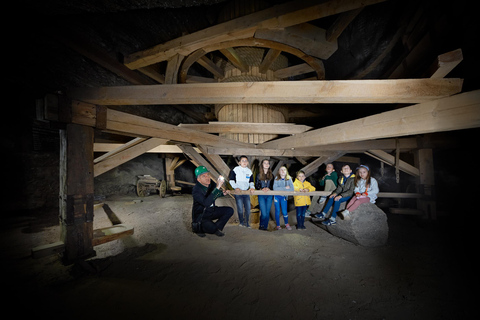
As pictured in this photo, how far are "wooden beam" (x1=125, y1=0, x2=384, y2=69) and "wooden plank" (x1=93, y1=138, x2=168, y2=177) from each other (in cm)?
155

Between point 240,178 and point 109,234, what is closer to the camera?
point 109,234

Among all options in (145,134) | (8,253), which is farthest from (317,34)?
(8,253)

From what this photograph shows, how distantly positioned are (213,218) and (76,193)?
250 cm

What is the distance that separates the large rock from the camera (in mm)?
3648

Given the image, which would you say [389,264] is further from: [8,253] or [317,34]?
[8,253]

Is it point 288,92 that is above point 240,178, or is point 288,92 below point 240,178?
above

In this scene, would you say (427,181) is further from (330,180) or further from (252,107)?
(252,107)

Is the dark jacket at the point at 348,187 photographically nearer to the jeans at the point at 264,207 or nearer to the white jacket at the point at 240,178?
the jeans at the point at 264,207

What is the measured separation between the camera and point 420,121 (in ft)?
7.61

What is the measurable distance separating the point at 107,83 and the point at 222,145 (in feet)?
10.3

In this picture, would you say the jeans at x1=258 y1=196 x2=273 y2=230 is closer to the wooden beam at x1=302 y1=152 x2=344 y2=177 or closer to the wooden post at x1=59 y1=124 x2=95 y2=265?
the wooden beam at x1=302 y1=152 x2=344 y2=177

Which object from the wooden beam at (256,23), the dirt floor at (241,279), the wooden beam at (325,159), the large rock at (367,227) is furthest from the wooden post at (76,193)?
the wooden beam at (325,159)

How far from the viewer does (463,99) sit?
2.03 metres

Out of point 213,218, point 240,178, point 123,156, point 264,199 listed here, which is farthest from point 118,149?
point 264,199
